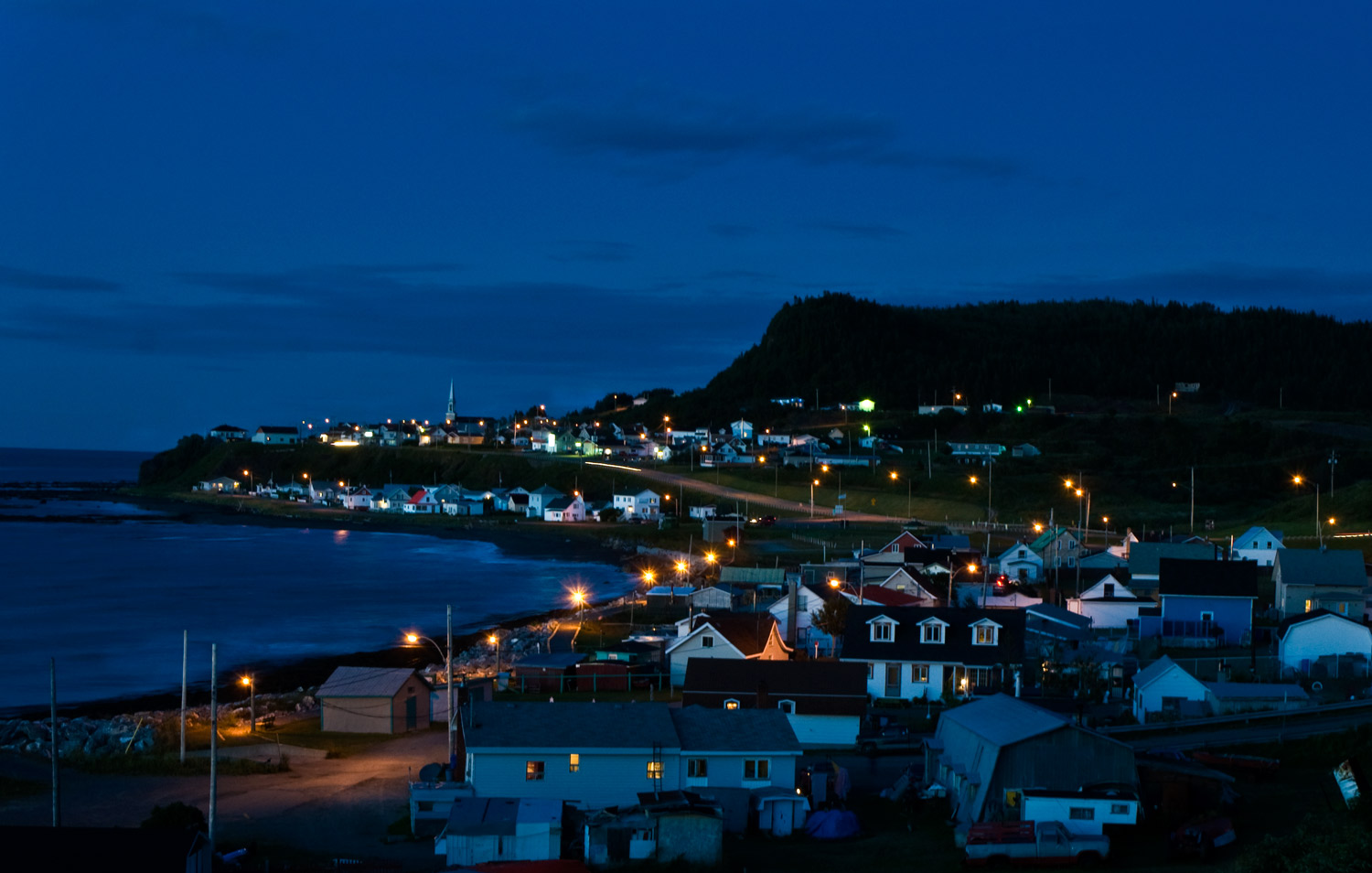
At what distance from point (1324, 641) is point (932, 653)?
1012cm

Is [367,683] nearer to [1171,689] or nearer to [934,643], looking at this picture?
[934,643]

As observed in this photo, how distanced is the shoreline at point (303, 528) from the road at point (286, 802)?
23.3 ft

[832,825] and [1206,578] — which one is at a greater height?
[1206,578]

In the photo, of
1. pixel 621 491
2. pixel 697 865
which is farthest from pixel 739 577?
pixel 621 491

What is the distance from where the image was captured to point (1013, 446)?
101m

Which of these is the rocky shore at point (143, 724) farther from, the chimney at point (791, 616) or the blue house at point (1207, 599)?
the blue house at point (1207, 599)

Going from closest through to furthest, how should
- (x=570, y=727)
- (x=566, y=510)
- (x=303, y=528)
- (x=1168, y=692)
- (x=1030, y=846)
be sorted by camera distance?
(x=1030, y=846), (x=570, y=727), (x=1168, y=692), (x=566, y=510), (x=303, y=528)

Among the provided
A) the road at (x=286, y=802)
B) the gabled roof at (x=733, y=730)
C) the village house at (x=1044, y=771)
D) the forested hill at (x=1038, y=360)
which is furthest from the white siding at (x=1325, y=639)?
the forested hill at (x=1038, y=360)

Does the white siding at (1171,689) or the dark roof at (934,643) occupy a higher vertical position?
the dark roof at (934,643)

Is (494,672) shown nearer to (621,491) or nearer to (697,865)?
(697,865)

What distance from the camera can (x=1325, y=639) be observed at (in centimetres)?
2995

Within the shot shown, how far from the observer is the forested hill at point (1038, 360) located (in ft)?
522

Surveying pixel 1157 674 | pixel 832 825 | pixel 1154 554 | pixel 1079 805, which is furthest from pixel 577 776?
pixel 1154 554

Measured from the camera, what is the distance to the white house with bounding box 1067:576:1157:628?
118 ft
